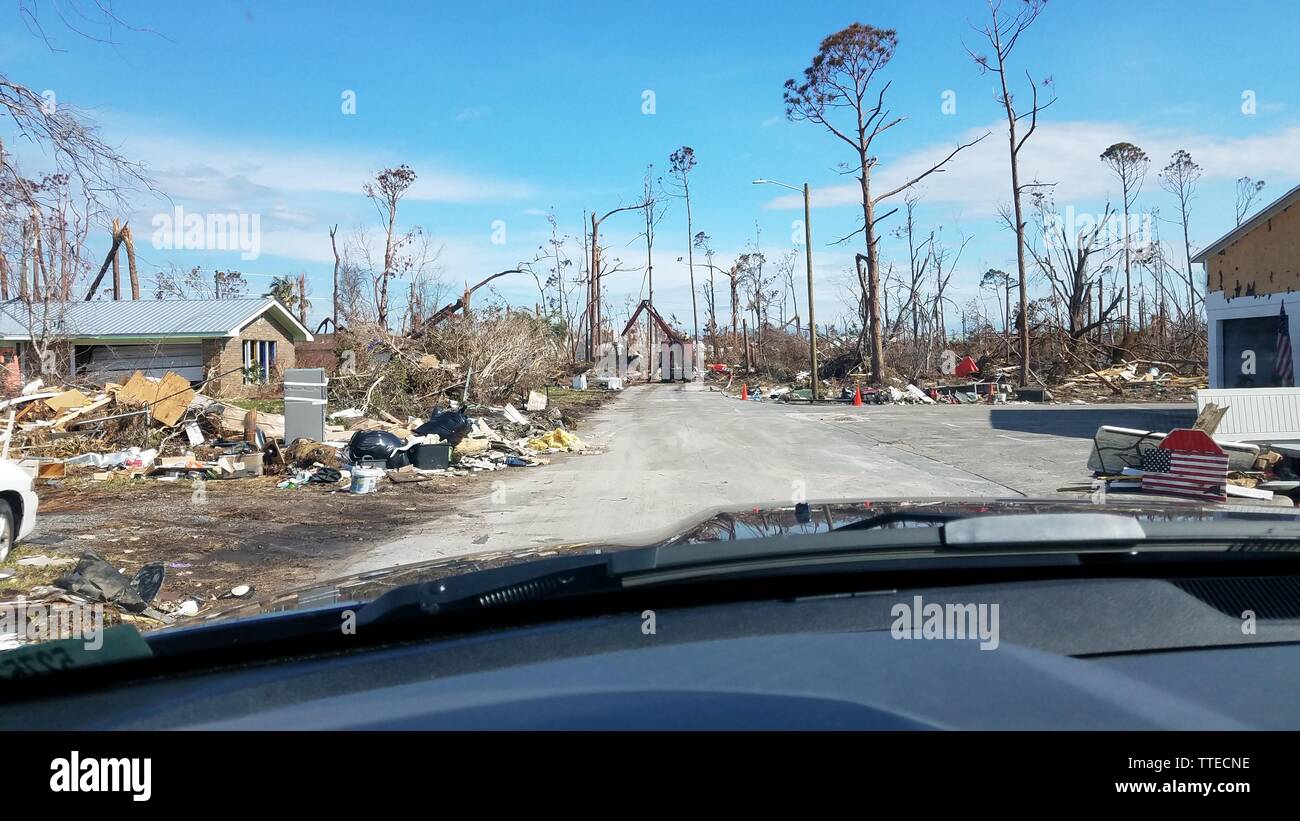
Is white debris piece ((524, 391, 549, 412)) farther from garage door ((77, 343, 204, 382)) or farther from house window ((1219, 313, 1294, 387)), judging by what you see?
house window ((1219, 313, 1294, 387))

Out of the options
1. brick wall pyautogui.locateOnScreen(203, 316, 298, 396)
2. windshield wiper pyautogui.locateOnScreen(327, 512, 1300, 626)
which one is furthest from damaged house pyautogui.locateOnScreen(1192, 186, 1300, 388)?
brick wall pyautogui.locateOnScreen(203, 316, 298, 396)

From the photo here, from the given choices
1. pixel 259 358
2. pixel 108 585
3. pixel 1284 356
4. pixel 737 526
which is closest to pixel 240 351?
pixel 259 358

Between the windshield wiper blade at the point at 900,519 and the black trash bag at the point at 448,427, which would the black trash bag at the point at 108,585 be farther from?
the black trash bag at the point at 448,427

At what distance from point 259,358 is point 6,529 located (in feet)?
111

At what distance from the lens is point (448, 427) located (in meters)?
16.6

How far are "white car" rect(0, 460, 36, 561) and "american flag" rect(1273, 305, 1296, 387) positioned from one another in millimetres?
25471

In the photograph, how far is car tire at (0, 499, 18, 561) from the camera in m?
7.80

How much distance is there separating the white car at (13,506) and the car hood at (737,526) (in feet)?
20.0

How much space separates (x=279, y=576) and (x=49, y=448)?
371 inches

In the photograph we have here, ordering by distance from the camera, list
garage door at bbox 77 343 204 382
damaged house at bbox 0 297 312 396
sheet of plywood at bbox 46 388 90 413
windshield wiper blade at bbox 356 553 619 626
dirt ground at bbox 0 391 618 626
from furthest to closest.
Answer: garage door at bbox 77 343 204 382, damaged house at bbox 0 297 312 396, sheet of plywood at bbox 46 388 90 413, dirt ground at bbox 0 391 618 626, windshield wiper blade at bbox 356 553 619 626
